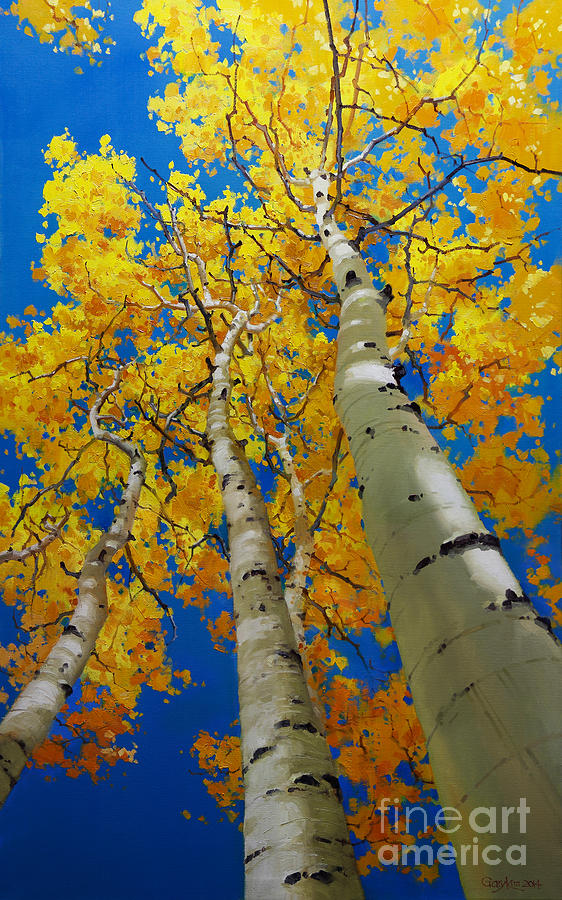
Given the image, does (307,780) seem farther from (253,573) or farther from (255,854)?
(253,573)

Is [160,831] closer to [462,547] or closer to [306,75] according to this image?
[462,547]

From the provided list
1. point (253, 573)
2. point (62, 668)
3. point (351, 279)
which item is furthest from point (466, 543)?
point (62, 668)

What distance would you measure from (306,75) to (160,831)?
16.1 ft

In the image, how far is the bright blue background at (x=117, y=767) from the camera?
3168mm

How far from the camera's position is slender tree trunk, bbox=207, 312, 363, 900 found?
0.68 m

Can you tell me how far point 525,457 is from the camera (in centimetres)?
367

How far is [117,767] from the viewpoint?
347cm

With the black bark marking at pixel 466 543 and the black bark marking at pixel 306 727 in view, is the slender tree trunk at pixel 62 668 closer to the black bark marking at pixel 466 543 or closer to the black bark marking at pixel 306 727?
the black bark marking at pixel 306 727

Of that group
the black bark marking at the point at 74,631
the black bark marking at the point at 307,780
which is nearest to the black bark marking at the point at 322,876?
the black bark marking at the point at 307,780

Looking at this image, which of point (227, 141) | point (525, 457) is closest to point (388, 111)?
point (227, 141)

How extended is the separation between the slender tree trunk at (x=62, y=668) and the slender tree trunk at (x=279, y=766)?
0.79 m

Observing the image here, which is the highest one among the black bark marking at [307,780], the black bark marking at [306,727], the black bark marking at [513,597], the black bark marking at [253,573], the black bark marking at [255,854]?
the black bark marking at [253,573]

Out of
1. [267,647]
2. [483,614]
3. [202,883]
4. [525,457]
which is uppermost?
[525,457]
